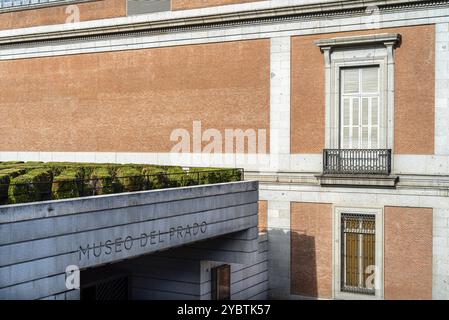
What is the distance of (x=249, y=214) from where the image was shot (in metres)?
21.4

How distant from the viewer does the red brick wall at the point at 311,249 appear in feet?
77.1

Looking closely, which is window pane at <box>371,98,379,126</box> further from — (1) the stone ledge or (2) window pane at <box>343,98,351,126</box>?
(1) the stone ledge

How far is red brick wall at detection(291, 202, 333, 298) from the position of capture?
23.5 meters

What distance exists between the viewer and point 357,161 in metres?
22.9

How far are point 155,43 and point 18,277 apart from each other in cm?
1642

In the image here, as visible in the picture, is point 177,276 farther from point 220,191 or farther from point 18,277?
point 18,277

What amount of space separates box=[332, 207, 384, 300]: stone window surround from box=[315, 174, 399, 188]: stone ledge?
927 millimetres

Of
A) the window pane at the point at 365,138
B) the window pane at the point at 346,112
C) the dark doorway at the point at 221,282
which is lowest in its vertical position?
the dark doorway at the point at 221,282

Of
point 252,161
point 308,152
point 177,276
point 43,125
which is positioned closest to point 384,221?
point 308,152

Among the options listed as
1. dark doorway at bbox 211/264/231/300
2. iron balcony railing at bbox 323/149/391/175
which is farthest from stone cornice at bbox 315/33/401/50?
dark doorway at bbox 211/264/231/300

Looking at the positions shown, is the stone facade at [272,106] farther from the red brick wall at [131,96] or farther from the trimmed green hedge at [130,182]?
the trimmed green hedge at [130,182]

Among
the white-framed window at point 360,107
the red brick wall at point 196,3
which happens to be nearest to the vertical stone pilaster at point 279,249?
the white-framed window at point 360,107

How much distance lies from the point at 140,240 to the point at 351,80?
11.2 meters

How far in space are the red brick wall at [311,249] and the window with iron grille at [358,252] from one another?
0.55m
